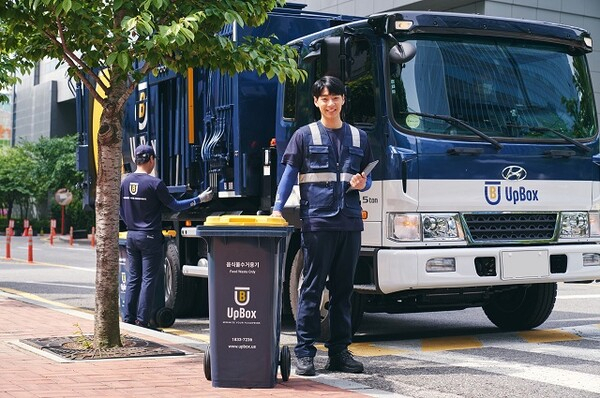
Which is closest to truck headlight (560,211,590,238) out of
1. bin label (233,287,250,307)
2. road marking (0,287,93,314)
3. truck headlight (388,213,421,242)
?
truck headlight (388,213,421,242)

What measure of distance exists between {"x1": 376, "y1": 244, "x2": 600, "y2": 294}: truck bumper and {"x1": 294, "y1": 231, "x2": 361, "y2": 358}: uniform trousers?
1170mm

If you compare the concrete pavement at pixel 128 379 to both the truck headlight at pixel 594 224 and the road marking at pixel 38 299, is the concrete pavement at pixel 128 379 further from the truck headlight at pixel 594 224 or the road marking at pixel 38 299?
the road marking at pixel 38 299

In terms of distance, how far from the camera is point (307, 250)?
7.55 meters

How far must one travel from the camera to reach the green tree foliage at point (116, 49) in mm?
7996

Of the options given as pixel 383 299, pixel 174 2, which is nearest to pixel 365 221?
pixel 383 299

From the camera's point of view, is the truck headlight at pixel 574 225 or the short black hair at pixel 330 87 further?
the truck headlight at pixel 574 225

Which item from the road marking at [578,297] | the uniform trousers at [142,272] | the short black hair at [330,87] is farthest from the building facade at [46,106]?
the short black hair at [330,87]

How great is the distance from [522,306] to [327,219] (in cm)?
389

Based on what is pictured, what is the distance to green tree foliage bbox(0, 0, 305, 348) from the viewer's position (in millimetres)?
7996

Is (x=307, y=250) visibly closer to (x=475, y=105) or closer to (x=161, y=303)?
(x=475, y=105)

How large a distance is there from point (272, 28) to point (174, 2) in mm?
2658

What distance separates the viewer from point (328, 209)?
7.46m

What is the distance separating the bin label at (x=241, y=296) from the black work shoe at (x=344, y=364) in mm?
1114

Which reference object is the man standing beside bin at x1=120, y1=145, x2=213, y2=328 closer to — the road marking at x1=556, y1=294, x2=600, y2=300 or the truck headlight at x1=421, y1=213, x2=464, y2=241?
the truck headlight at x1=421, y1=213, x2=464, y2=241
